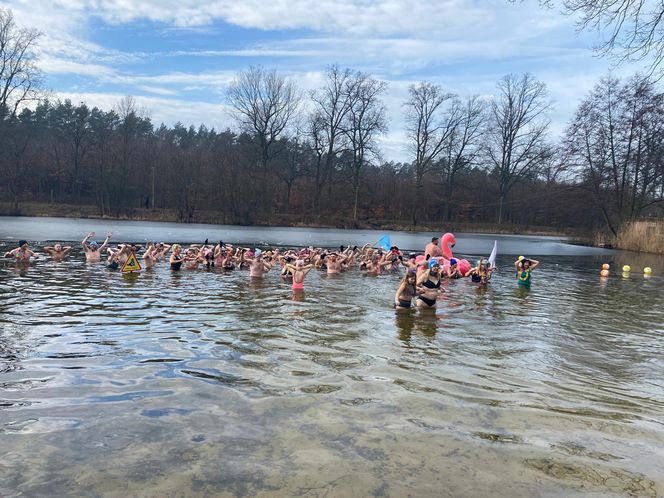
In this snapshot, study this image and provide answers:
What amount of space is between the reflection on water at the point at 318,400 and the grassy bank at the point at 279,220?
116ft

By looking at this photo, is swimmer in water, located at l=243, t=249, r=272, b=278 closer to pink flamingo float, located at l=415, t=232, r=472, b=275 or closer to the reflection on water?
the reflection on water

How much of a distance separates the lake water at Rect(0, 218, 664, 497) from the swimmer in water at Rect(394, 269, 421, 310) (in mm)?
278

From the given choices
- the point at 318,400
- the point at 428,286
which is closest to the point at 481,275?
the point at 428,286

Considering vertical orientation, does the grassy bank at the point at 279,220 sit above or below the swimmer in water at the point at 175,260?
above

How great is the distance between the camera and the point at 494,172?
55.2 metres

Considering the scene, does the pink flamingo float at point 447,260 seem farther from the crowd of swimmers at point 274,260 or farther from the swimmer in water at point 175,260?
the swimmer in water at point 175,260

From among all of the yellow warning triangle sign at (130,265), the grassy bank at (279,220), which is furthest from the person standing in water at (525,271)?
the grassy bank at (279,220)

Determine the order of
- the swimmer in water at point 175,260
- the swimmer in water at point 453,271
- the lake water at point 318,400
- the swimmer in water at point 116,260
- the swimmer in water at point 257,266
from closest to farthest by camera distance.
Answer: the lake water at point 318,400 < the swimmer in water at point 257,266 < the swimmer in water at point 116,260 < the swimmer in water at point 175,260 < the swimmer in water at point 453,271

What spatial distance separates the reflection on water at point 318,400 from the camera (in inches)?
146

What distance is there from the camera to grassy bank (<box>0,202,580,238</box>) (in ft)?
144

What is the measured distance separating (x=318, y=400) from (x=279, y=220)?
136ft

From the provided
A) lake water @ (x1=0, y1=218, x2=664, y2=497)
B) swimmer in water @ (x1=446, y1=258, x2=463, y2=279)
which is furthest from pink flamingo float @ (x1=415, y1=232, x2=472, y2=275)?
lake water @ (x1=0, y1=218, x2=664, y2=497)

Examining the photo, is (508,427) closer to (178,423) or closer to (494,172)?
(178,423)

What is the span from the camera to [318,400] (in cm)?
513
